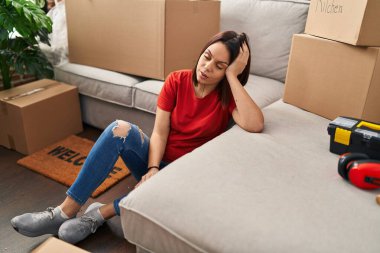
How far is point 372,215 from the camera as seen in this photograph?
2.89 feet

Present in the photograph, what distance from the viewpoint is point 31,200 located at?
1601mm

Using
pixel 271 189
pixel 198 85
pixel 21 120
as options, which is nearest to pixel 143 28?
pixel 198 85

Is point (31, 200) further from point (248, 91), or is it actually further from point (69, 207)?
point (248, 91)

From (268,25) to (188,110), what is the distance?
90 cm

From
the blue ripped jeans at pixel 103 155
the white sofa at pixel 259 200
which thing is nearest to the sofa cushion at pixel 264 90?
the white sofa at pixel 259 200

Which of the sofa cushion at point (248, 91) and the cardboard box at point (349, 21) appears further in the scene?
the sofa cushion at point (248, 91)

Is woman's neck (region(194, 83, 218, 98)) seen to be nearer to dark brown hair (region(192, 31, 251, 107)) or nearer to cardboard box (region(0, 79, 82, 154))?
dark brown hair (region(192, 31, 251, 107))

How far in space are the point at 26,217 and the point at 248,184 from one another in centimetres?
81

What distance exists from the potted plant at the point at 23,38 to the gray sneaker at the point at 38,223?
3.36 feet

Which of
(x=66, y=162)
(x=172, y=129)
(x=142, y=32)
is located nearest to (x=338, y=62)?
(x=172, y=129)

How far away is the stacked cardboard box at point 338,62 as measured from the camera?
1204 mm

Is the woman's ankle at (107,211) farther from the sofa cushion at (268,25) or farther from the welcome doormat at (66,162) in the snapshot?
the sofa cushion at (268,25)

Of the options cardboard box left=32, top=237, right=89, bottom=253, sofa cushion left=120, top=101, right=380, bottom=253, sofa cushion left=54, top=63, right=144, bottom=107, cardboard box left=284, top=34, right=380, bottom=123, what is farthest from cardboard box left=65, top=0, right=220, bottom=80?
cardboard box left=32, top=237, right=89, bottom=253

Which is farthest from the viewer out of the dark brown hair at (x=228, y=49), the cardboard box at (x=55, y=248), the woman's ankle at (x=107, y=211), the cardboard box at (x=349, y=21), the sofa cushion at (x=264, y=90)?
the sofa cushion at (x=264, y=90)
